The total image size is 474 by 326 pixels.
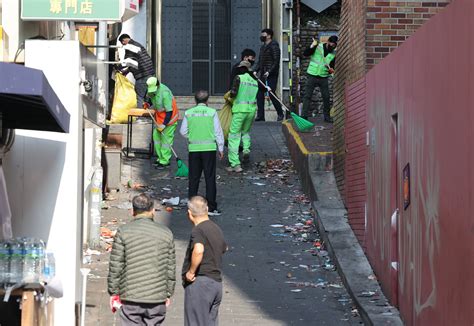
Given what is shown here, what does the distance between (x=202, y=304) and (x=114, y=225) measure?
20.9ft

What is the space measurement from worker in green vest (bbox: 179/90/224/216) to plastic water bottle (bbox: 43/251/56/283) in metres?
7.44

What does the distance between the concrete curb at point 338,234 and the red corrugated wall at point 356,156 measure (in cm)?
21

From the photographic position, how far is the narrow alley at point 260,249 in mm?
12539

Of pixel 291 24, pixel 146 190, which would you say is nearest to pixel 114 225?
pixel 146 190

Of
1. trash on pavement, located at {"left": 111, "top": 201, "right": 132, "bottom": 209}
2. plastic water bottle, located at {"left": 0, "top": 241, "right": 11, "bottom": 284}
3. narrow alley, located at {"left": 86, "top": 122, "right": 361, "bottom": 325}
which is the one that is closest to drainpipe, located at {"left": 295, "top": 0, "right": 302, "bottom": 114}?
narrow alley, located at {"left": 86, "top": 122, "right": 361, "bottom": 325}

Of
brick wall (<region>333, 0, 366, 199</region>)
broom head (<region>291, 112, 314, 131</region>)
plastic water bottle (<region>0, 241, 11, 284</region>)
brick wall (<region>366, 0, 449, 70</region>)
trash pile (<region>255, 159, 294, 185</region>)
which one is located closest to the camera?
plastic water bottle (<region>0, 241, 11, 284</region>)

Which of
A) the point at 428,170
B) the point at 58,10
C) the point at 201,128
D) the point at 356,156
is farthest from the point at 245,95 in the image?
the point at 428,170

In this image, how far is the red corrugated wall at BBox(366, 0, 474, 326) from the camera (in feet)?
28.5

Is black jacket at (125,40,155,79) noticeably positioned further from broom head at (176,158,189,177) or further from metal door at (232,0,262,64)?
metal door at (232,0,262,64)

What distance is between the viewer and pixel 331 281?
1396cm

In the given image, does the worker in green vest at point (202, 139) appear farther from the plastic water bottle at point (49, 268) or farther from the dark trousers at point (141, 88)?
the plastic water bottle at point (49, 268)

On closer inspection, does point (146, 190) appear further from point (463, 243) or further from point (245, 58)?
point (463, 243)

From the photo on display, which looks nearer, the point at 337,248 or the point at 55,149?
the point at 55,149

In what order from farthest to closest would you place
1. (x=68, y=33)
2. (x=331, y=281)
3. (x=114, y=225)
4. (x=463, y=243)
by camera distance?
(x=114, y=225)
(x=68, y=33)
(x=331, y=281)
(x=463, y=243)
